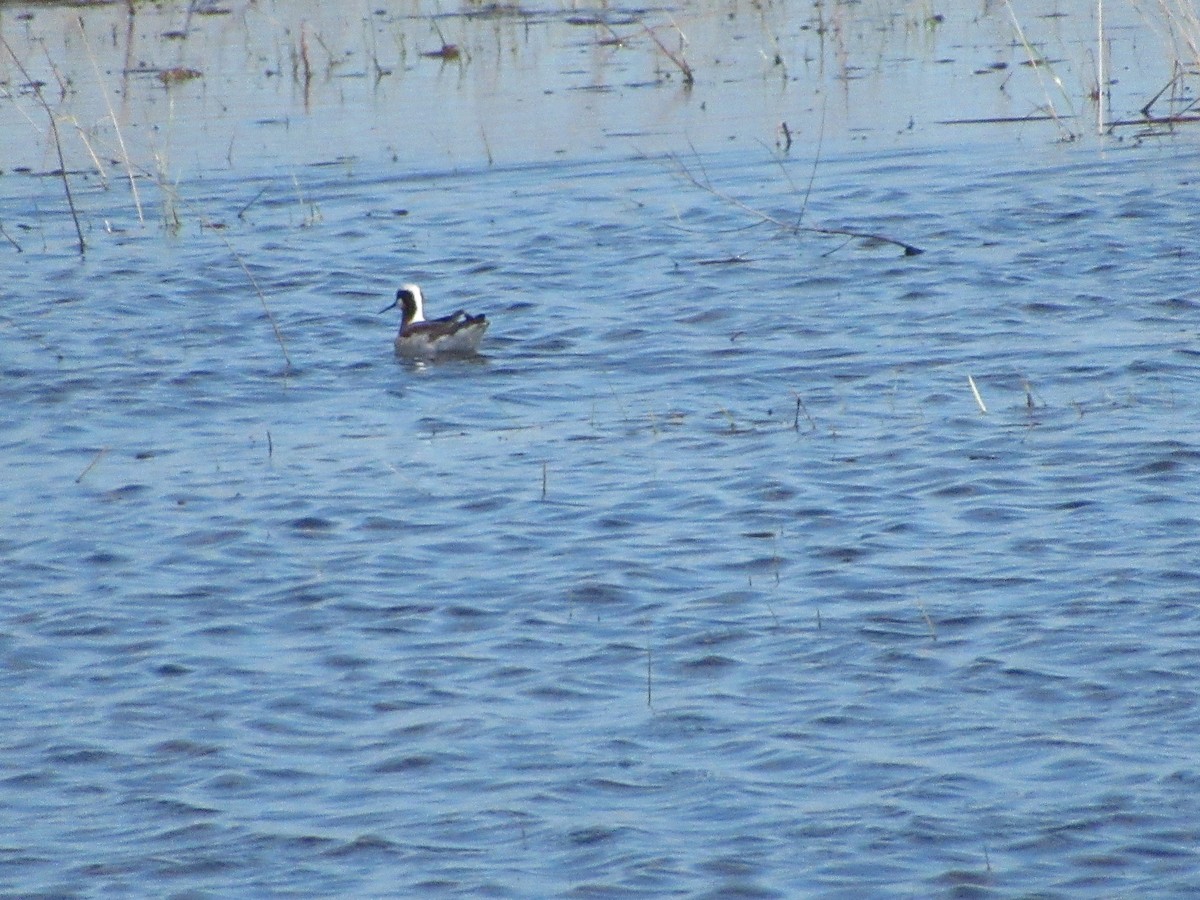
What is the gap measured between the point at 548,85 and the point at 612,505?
11460 millimetres

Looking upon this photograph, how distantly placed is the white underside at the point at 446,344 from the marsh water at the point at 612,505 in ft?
0.65

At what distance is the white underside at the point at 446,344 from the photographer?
1138cm

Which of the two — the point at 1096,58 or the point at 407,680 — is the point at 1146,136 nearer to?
the point at 1096,58

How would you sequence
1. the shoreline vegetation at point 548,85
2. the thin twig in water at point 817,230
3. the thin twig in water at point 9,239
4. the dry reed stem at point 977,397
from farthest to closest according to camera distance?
the shoreline vegetation at point 548,85 → the thin twig in water at point 9,239 → the thin twig in water at point 817,230 → the dry reed stem at point 977,397

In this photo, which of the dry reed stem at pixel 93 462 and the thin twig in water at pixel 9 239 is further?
the thin twig in water at pixel 9 239

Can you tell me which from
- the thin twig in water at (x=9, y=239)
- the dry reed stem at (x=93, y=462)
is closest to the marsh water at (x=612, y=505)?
the dry reed stem at (x=93, y=462)

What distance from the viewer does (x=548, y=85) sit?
63.9ft

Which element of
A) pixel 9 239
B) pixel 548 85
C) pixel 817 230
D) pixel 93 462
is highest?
pixel 548 85

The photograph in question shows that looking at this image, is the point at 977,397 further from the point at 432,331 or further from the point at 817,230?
the point at 817,230

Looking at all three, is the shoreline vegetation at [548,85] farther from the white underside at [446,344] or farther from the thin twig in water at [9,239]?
the white underside at [446,344]

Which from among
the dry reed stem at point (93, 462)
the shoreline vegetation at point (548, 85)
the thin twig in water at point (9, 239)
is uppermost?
the shoreline vegetation at point (548, 85)

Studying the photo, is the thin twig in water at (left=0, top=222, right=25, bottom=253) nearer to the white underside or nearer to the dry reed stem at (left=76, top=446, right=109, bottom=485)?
the white underside

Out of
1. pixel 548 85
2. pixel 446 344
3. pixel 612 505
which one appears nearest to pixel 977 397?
pixel 612 505

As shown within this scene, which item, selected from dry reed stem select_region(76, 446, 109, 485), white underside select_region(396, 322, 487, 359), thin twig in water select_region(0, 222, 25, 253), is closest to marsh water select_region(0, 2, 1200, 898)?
dry reed stem select_region(76, 446, 109, 485)
